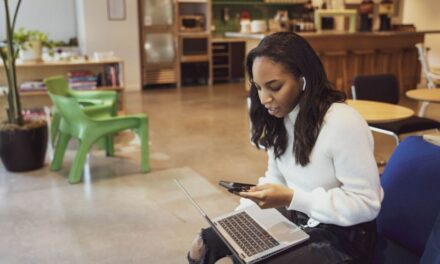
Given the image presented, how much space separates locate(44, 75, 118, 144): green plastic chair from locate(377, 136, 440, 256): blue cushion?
2930 millimetres

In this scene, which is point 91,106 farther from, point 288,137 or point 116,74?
point 288,137

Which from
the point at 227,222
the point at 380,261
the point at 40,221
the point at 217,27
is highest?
the point at 217,27

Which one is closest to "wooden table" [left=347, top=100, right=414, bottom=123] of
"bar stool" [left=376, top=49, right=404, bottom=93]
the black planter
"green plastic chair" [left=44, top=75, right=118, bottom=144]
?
"green plastic chair" [left=44, top=75, right=118, bottom=144]

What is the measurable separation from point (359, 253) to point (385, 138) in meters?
3.84

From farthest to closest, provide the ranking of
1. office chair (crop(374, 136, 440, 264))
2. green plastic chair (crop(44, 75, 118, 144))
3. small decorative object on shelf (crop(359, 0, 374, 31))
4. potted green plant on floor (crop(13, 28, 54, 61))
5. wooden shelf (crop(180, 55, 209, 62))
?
wooden shelf (crop(180, 55, 209, 62)), small decorative object on shelf (crop(359, 0, 374, 31)), potted green plant on floor (crop(13, 28, 54, 61)), green plastic chair (crop(44, 75, 118, 144)), office chair (crop(374, 136, 440, 264))

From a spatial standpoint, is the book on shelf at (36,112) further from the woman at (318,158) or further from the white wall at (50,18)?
the woman at (318,158)

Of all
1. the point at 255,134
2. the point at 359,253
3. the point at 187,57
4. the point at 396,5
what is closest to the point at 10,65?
the point at 255,134

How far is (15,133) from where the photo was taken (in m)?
3.64

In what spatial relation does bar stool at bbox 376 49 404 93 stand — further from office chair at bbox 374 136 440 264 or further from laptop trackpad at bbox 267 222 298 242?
laptop trackpad at bbox 267 222 298 242

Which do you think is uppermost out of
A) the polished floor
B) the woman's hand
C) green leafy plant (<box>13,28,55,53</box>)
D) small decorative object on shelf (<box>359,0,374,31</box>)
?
small decorative object on shelf (<box>359,0,374,31</box>)

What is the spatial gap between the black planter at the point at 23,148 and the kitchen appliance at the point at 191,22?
504 centimetres

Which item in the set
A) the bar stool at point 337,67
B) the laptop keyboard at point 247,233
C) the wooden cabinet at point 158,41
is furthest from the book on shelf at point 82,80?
the laptop keyboard at point 247,233

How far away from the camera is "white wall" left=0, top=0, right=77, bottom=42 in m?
7.78

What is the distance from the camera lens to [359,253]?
137 cm
